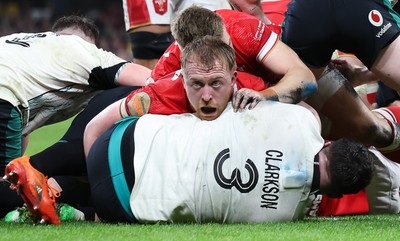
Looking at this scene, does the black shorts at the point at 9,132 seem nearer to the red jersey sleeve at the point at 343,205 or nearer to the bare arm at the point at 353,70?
the red jersey sleeve at the point at 343,205

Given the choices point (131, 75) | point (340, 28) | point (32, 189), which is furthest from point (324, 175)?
point (131, 75)

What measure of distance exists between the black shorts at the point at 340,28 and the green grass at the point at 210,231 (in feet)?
3.24

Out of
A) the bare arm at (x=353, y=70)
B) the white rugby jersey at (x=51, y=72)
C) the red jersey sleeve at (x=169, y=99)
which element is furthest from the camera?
the bare arm at (x=353, y=70)

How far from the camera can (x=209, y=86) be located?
441cm

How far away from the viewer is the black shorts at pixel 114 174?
14.2ft

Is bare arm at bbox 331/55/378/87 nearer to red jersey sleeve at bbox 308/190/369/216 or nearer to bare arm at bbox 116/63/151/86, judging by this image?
red jersey sleeve at bbox 308/190/369/216

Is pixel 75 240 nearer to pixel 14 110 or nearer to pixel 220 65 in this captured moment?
pixel 220 65

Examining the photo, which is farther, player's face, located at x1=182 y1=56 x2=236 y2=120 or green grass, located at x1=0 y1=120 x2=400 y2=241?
player's face, located at x1=182 y1=56 x2=236 y2=120

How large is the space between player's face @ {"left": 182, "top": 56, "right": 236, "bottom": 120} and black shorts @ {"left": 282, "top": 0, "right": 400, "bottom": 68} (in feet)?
2.68

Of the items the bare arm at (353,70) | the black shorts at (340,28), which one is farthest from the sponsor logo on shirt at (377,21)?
the bare arm at (353,70)

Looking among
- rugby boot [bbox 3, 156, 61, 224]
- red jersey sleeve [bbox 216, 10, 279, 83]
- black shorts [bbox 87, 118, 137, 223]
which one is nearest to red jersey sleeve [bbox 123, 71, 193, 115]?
black shorts [bbox 87, 118, 137, 223]

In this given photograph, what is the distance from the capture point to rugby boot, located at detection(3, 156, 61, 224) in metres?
4.31

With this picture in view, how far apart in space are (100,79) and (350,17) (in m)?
1.38

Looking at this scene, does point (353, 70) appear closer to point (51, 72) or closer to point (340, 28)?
point (340, 28)
